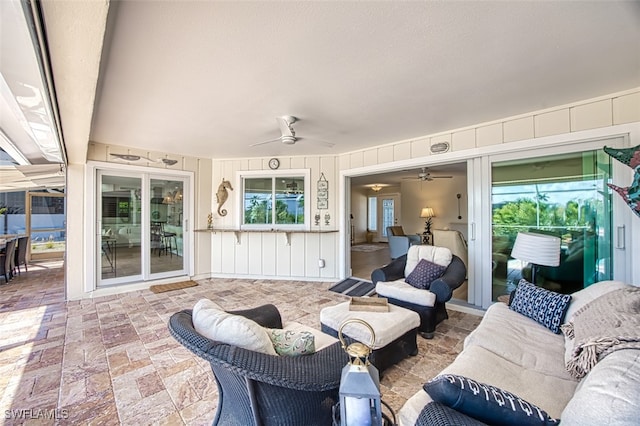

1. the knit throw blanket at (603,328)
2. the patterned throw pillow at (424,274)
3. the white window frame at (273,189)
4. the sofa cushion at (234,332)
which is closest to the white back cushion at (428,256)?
the patterned throw pillow at (424,274)

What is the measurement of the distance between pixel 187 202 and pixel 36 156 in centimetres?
224

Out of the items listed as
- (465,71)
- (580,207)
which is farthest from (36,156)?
(580,207)

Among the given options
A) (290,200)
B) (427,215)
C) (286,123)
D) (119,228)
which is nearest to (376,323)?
(286,123)

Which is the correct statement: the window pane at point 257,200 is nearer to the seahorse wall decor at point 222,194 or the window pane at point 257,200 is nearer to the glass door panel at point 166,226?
the seahorse wall decor at point 222,194

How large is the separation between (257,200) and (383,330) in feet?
14.0

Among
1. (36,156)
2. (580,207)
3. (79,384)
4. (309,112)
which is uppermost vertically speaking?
(309,112)

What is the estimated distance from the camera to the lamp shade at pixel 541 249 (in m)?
2.46

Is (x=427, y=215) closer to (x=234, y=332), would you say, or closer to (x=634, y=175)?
(x=634, y=175)

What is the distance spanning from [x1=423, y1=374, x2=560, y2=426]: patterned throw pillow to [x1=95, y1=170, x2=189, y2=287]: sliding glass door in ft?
17.7

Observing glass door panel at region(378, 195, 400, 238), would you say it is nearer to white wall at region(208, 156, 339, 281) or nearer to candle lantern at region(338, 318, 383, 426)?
white wall at region(208, 156, 339, 281)

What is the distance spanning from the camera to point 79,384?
6.86 ft

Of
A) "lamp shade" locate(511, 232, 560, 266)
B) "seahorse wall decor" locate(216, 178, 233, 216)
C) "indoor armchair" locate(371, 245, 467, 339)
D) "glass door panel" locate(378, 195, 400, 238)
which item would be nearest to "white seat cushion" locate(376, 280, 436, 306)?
"indoor armchair" locate(371, 245, 467, 339)

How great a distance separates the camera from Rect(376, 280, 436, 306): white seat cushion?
9.29 ft

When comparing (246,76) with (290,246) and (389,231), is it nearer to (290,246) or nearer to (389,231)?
(290,246)
